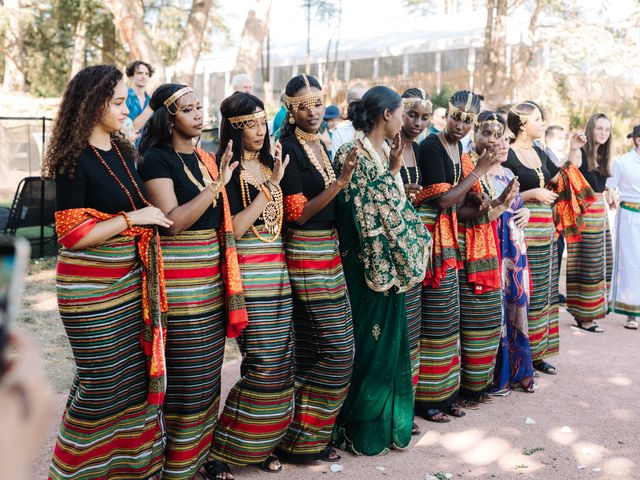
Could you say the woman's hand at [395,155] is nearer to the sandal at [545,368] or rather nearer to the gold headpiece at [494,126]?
the gold headpiece at [494,126]

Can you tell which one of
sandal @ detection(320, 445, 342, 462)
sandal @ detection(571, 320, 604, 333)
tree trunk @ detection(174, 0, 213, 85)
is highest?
tree trunk @ detection(174, 0, 213, 85)

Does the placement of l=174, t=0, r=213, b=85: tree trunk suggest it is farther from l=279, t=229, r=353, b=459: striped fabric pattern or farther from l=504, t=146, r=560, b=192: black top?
l=279, t=229, r=353, b=459: striped fabric pattern

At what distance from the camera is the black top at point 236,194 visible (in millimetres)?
3930

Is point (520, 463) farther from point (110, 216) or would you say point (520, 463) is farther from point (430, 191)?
point (110, 216)

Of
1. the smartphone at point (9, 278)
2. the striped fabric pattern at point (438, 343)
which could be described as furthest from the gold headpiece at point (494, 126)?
the smartphone at point (9, 278)

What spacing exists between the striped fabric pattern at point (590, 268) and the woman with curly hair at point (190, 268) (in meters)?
4.75

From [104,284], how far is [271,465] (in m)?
1.50

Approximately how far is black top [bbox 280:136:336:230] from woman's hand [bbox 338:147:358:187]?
0.25 meters

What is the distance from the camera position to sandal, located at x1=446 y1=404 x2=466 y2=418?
5.11m

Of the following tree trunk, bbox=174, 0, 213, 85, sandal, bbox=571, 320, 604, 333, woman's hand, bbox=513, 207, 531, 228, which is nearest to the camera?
woman's hand, bbox=513, 207, 531, 228

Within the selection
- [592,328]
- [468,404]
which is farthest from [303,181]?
[592,328]

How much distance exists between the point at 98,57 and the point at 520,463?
2349cm

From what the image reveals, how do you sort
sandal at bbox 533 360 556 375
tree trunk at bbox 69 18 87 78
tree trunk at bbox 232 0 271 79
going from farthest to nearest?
tree trunk at bbox 69 18 87 78, tree trunk at bbox 232 0 271 79, sandal at bbox 533 360 556 375

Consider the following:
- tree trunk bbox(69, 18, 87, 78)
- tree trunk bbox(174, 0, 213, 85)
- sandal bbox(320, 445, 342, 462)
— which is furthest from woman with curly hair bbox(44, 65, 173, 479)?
tree trunk bbox(69, 18, 87, 78)
